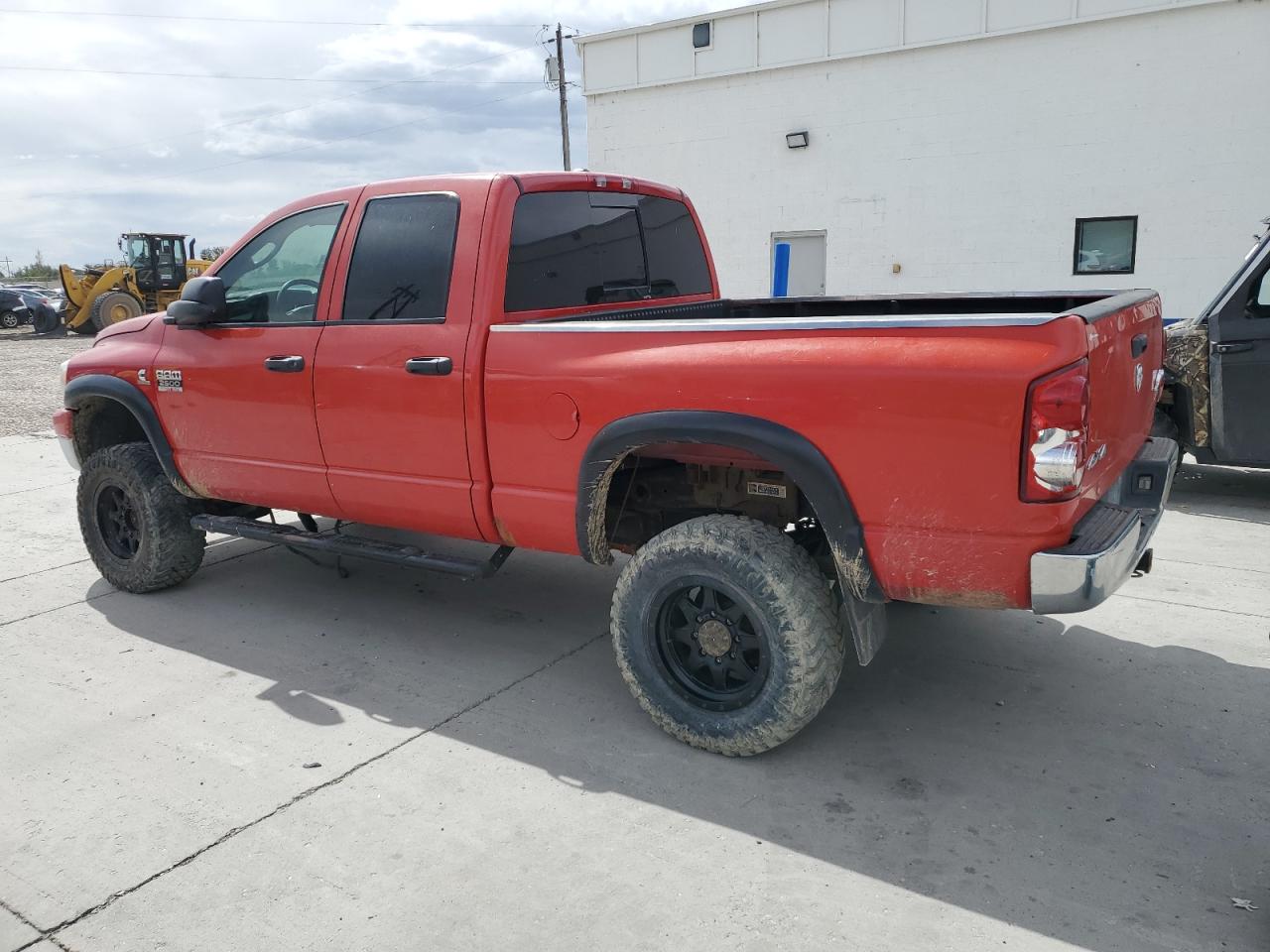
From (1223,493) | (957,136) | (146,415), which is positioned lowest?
(1223,493)

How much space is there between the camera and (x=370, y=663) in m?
4.47

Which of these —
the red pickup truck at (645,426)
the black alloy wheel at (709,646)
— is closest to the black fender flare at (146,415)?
the red pickup truck at (645,426)

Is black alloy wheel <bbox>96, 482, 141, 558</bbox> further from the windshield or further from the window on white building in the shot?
the windshield

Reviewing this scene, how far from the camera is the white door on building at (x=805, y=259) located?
1541 centimetres

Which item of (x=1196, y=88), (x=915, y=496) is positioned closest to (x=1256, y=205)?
(x=1196, y=88)

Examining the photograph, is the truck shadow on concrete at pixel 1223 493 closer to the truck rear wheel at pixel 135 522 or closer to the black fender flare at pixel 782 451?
the black fender flare at pixel 782 451

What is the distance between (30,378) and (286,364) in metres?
15.9

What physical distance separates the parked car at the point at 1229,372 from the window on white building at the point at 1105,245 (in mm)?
6712

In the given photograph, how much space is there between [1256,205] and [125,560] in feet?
42.6

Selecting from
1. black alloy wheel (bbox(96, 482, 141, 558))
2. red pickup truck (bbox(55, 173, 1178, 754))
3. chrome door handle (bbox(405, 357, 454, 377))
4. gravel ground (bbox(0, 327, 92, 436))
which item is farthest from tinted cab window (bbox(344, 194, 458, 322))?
gravel ground (bbox(0, 327, 92, 436))

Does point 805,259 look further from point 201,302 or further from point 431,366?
point 431,366

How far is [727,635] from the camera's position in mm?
3512

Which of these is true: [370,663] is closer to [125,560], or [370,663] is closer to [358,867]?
[358,867]

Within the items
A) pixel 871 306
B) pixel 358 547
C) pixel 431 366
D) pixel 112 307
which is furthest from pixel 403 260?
pixel 112 307
